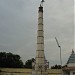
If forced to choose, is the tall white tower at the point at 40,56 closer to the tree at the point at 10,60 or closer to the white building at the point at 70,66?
the white building at the point at 70,66

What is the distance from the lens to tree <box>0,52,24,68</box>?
6016cm

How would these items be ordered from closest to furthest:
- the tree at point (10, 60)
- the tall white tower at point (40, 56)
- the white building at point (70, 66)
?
the white building at point (70, 66)
the tall white tower at point (40, 56)
the tree at point (10, 60)

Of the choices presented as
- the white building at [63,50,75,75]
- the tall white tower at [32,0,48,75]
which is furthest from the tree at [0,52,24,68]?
the white building at [63,50,75,75]

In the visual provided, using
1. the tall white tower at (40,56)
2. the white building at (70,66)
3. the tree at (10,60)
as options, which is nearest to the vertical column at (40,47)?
the tall white tower at (40,56)

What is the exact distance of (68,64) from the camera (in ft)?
142

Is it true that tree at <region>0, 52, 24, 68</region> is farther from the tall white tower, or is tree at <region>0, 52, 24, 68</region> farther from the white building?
the white building

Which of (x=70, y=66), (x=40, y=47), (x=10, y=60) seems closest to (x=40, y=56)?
(x=40, y=47)

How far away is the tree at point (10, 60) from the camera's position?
197 ft

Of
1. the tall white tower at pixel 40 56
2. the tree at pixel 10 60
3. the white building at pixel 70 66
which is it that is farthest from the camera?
the tree at pixel 10 60

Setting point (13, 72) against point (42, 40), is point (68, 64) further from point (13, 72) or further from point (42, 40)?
point (13, 72)

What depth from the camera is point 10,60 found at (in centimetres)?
6212

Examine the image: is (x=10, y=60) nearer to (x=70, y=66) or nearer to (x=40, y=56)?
(x=40, y=56)

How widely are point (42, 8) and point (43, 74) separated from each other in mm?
11845

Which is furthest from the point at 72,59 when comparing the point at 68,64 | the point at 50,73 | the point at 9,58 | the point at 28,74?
the point at 9,58
